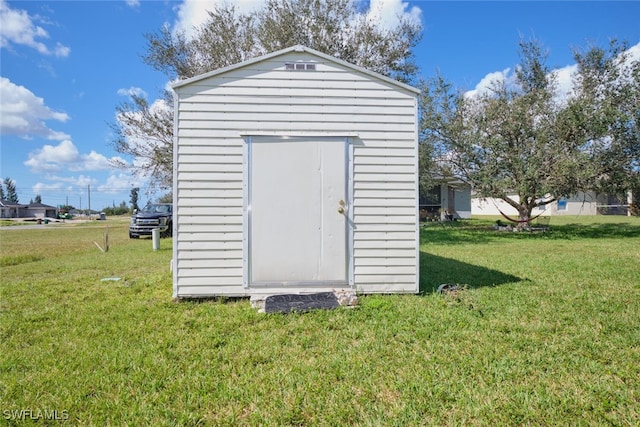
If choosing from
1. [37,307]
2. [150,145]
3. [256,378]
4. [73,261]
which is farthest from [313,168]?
[150,145]

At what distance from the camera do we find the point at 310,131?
4695 mm

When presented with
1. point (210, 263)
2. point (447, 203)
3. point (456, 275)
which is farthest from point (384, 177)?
point (447, 203)

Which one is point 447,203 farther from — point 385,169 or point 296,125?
point 296,125

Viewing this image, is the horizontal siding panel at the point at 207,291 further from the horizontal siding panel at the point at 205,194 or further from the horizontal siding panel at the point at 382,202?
the horizontal siding panel at the point at 382,202

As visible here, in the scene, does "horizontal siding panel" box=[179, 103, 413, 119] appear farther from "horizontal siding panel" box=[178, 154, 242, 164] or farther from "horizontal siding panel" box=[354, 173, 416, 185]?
"horizontal siding panel" box=[354, 173, 416, 185]

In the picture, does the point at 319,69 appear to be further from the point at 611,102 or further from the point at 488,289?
the point at 611,102

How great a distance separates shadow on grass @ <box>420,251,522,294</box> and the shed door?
1.53 m

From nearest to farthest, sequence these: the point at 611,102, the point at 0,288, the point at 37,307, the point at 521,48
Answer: the point at 37,307, the point at 0,288, the point at 611,102, the point at 521,48

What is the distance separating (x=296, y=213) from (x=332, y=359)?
216cm

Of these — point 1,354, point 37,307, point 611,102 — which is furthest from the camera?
point 611,102

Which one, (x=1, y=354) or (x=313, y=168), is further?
(x=313, y=168)

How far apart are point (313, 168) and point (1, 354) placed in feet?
11.7

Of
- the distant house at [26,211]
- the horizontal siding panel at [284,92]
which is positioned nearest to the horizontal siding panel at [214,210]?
the horizontal siding panel at [284,92]

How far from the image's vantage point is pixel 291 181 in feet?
15.3
